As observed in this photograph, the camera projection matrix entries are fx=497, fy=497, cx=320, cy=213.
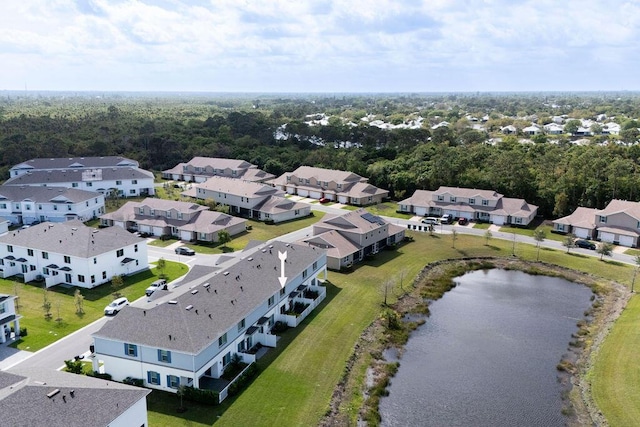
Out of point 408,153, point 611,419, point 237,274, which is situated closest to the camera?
point 611,419

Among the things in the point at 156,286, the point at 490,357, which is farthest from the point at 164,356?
the point at 490,357

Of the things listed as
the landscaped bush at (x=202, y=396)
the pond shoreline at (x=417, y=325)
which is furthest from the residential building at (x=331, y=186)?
the landscaped bush at (x=202, y=396)

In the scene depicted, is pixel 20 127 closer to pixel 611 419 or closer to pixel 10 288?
pixel 10 288

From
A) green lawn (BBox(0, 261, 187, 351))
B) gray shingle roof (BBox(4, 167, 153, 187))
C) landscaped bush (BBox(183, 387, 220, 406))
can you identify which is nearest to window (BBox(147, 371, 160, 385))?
landscaped bush (BBox(183, 387, 220, 406))

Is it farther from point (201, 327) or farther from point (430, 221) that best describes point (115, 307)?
point (430, 221)

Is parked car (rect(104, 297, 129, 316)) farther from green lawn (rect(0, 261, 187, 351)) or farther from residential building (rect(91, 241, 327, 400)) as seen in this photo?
residential building (rect(91, 241, 327, 400))

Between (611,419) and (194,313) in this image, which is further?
(194,313)

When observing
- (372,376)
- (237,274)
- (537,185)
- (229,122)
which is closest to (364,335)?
(372,376)
